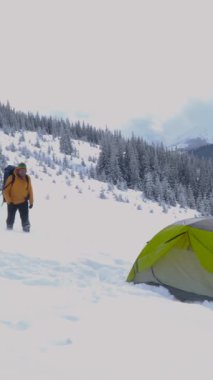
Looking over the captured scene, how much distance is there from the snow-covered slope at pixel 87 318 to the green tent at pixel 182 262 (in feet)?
0.81

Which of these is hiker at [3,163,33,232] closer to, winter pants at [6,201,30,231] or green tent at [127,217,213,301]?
winter pants at [6,201,30,231]

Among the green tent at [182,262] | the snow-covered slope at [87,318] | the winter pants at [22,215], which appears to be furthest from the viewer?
the winter pants at [22,215]

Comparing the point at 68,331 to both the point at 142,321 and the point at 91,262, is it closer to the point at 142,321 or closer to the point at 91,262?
the point at 142,321

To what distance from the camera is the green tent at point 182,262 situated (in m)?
5.74

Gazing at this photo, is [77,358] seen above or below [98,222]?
below

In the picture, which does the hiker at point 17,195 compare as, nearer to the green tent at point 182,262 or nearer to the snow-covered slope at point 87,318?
the snow-covered slope at point 87,318

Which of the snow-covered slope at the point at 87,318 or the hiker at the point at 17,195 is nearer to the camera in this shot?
the snow-covered slope at the point at 87,318

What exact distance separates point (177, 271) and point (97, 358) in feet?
10.9

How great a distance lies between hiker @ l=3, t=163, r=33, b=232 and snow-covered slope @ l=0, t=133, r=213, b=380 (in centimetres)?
31

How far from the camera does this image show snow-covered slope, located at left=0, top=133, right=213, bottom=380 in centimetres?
277

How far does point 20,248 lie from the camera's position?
22.9ft

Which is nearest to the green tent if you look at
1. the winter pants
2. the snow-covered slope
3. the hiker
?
the snow-covered slope

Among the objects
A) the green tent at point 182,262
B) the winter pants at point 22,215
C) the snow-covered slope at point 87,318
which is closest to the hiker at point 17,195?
the winter pants at point 22,215

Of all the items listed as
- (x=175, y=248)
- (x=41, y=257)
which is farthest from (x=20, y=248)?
(x=175, y=248)
